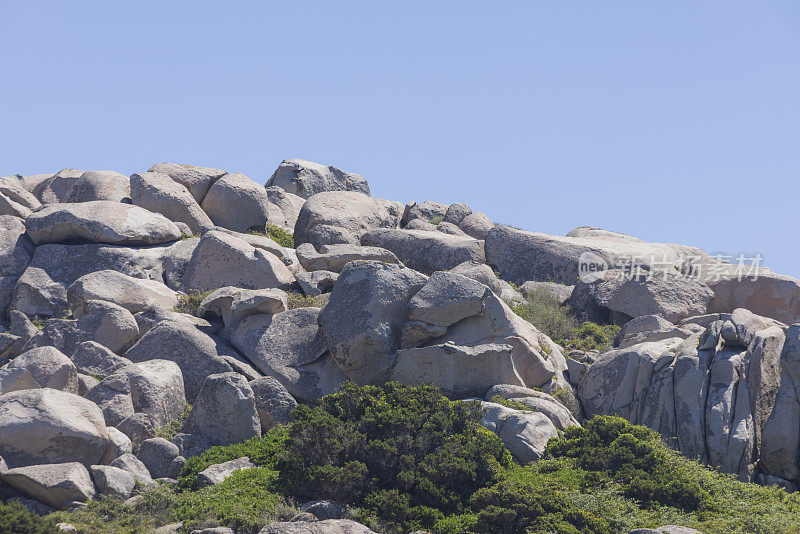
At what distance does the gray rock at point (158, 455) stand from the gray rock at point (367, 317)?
680 centimetres

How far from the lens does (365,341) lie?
27.3 metres

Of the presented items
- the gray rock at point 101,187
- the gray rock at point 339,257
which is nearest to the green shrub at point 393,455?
the gray rock at point 339,257

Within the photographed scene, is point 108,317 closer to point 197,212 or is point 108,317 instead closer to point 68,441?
point 68,441

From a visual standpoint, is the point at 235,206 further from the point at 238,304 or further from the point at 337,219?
the point at 238,304

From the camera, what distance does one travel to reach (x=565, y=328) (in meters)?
34.0

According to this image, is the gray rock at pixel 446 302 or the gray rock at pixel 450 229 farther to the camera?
the gray rock at pixel 450 229

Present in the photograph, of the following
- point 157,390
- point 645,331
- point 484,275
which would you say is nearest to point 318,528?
point 157,390

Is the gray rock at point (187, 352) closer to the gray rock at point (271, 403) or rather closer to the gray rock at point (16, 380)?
the gray rock at point (271, 403)

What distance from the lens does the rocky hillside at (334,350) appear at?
2067cm

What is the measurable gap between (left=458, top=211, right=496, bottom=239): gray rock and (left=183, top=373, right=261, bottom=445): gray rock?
24.2 metres

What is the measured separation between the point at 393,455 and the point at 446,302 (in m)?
8.24

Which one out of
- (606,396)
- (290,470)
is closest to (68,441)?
(290,470)

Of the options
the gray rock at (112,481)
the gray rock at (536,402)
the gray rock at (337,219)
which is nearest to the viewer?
the gray rock at (112,481)

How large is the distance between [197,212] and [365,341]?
15.5m
